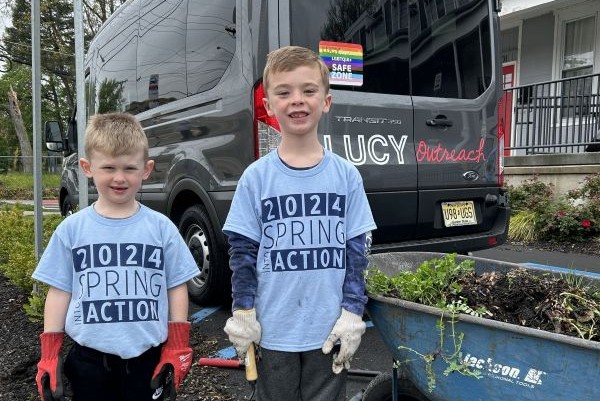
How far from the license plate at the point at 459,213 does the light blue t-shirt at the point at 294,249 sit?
2.37m

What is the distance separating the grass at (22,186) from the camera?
72.0 ft

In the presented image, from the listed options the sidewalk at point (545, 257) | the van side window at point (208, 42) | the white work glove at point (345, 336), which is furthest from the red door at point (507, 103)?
the white work glove at point (345, 336)

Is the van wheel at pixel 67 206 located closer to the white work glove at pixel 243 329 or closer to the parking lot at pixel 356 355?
the parking lot at pixel 356 355

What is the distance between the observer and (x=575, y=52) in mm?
11414

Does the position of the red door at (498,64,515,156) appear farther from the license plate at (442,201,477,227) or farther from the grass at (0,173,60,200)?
the grass at (0,173,60,200)

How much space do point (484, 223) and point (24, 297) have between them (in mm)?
4033

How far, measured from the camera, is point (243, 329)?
1.77 metres

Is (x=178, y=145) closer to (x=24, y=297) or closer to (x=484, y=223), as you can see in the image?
(x=24, y=297)

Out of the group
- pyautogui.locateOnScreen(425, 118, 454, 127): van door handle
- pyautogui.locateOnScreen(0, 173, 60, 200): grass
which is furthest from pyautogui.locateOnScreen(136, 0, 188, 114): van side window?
pyautogui.locateOnScreen(0, 173, 60, 200): grass

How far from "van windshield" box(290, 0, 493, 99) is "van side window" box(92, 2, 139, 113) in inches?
92.3

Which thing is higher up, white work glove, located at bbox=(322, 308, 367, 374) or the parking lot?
white work glove, located at bbox=(322, 308, 367, 374)

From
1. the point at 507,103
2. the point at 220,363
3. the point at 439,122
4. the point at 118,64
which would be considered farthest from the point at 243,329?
the point at 507,103

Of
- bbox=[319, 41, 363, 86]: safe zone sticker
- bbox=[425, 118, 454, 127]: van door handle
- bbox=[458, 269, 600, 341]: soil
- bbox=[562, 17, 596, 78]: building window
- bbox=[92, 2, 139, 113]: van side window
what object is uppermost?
bbox=[562, 17, 596, 78]: building window

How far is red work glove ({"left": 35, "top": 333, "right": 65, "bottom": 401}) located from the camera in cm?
171
